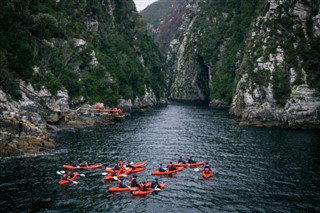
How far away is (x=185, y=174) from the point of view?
153 feet

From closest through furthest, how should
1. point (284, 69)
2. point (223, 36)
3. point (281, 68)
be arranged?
1. point (284, 69)
2. point (281, 68)
3. point (223, 36)

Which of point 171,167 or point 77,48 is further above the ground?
point 77,48

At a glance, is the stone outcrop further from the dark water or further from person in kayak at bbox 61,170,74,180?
person in kayak at bbox 61,170,74,180

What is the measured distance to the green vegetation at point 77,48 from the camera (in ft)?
245

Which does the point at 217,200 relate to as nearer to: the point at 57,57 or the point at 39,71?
the point at 39,71

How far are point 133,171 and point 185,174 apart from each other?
7.21 metres

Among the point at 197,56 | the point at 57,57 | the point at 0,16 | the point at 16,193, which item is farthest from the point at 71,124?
the point at 197,56

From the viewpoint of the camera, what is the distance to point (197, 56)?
625 feet

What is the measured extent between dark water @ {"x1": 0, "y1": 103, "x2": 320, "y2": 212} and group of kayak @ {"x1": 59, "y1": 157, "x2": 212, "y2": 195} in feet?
3.12

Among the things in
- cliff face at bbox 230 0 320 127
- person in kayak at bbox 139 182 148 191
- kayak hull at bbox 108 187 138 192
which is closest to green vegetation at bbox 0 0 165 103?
kayak hull at bbox 108 187 138 192

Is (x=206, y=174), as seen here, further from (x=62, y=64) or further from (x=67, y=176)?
(x=62, y=64)

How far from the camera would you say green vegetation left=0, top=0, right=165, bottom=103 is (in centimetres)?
7462

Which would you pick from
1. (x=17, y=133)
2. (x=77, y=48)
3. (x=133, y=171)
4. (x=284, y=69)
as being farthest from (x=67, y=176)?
(x=77, y=48)

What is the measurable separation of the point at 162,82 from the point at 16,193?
14494 cm
